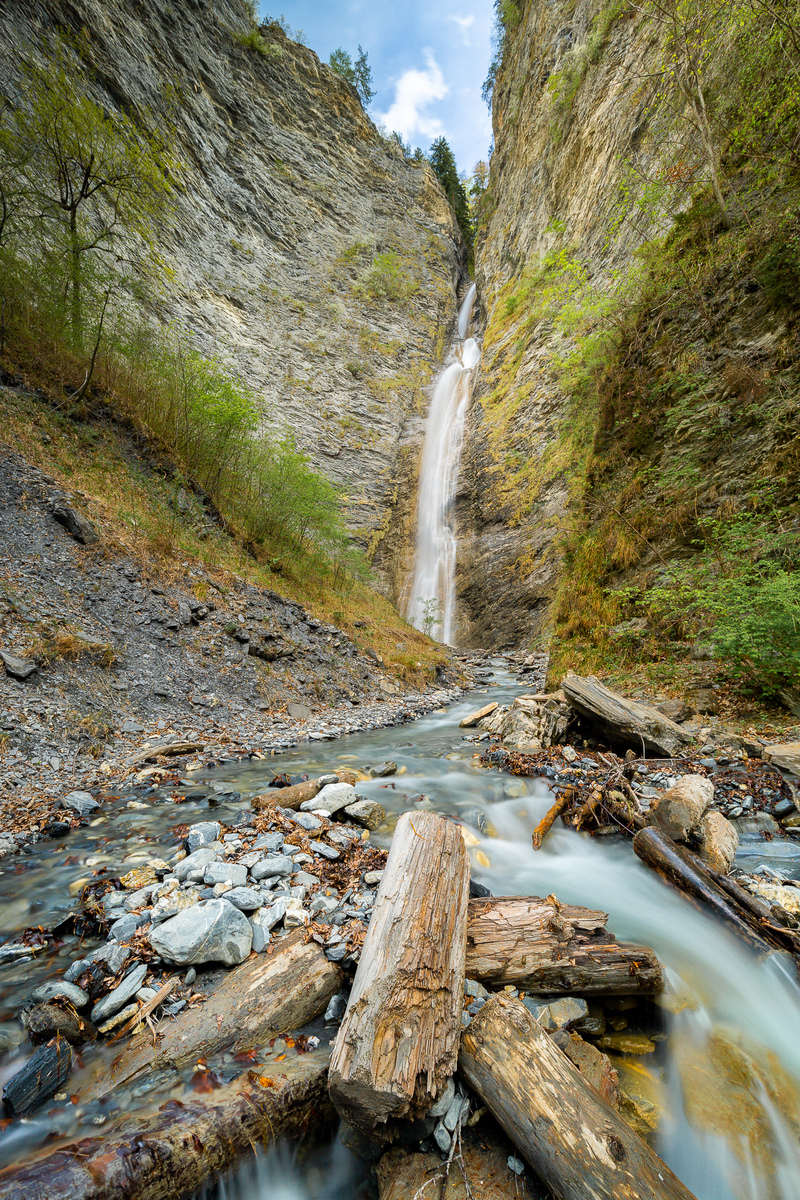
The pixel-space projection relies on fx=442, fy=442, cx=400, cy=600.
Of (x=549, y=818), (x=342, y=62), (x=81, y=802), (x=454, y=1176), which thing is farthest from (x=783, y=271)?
(x=342, y=62)

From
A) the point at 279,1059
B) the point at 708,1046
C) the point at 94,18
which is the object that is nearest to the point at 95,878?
the point at 279,1059

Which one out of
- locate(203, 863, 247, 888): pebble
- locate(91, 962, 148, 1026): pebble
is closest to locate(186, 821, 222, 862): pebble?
locate(203, 863, 247, 888): pebble

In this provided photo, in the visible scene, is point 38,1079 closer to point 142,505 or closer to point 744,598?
point 744,598

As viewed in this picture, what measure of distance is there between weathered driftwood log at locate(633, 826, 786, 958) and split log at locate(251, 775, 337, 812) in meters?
2.51

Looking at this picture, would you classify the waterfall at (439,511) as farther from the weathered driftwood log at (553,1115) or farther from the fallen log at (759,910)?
the weathered driftwood log at (553,1115)

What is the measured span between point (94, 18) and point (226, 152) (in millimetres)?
6624

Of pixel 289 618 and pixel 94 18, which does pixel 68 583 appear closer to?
pixel 289 618

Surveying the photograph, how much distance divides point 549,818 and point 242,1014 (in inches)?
100

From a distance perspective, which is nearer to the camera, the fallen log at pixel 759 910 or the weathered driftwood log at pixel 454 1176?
the weathered driftwood log at pixel 454 1176

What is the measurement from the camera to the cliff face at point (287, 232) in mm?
16453

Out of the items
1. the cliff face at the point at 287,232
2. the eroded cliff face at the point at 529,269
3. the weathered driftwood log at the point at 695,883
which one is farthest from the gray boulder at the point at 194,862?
the cliff face at the point at 287,232

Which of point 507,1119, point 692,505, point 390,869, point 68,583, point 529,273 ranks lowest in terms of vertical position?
point 507,1119

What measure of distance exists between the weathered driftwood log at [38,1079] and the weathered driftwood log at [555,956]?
151 cm

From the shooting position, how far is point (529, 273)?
22344mm
